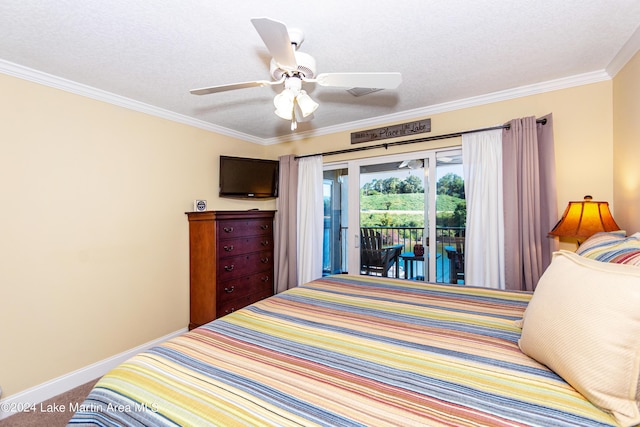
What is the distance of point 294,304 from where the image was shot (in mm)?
1724

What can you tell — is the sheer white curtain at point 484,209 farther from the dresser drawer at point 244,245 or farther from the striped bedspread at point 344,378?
the dresser drawer at point 244,245

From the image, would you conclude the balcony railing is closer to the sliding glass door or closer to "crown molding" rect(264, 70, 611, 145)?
the sliding glass door

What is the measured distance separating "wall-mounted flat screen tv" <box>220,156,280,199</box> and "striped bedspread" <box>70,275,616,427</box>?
2.44 meters

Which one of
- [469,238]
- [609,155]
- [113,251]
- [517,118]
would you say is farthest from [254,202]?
[609,155]

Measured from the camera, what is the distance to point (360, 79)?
66.6 inches

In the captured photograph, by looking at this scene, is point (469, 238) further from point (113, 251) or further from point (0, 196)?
point (0, 196)

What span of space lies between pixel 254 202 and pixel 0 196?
254cm

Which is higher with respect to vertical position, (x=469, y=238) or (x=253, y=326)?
(x=469, y=238)

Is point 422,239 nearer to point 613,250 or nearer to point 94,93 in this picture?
point 613,250

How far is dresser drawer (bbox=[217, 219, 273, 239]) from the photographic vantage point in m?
3.14

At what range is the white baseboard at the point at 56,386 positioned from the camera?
6.68ft

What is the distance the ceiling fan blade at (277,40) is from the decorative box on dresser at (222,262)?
1962 millimetres

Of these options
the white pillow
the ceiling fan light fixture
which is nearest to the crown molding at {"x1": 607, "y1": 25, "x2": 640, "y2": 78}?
the white pillow

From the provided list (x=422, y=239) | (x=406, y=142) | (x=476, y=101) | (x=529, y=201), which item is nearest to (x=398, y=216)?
(x=422, y=239)
